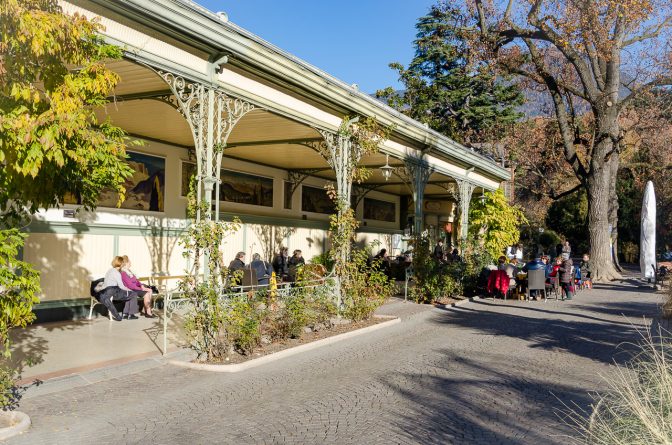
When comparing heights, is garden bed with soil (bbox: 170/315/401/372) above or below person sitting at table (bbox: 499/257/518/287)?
below

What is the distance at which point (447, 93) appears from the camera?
36.6 m

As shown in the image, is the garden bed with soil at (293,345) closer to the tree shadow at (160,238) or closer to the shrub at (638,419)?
the shrub at (638,419)

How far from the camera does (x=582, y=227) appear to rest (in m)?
44.1

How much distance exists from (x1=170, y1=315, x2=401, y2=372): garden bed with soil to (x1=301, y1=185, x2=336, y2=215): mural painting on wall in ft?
→ 27.2

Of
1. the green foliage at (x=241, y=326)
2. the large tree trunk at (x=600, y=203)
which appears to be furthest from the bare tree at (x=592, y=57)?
the green foliage at (x=241, y=326)

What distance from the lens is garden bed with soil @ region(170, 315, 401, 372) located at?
7.45 metres

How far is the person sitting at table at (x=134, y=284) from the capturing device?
10.9 meters

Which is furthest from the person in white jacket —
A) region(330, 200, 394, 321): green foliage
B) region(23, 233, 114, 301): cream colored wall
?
region(330, 200, 394, 321): green foliage

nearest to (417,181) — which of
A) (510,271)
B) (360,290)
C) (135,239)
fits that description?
(510,271)

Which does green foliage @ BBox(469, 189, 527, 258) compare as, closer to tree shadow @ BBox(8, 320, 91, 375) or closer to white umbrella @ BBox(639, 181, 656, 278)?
white umbrella @ BBox(639, 181, 656, 278)

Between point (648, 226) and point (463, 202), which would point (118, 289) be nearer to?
point (463, 202)

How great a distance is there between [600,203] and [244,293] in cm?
1867

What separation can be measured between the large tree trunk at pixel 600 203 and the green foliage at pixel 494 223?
3.04 meters

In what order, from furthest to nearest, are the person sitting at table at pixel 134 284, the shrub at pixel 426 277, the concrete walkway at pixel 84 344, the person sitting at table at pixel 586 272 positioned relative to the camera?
the person sitting at table at pixel 586 272 < the shrub at pixel 426 277 < the person sitting at table at pixel 134 284 < the concrete walkway at pixel 84 344
